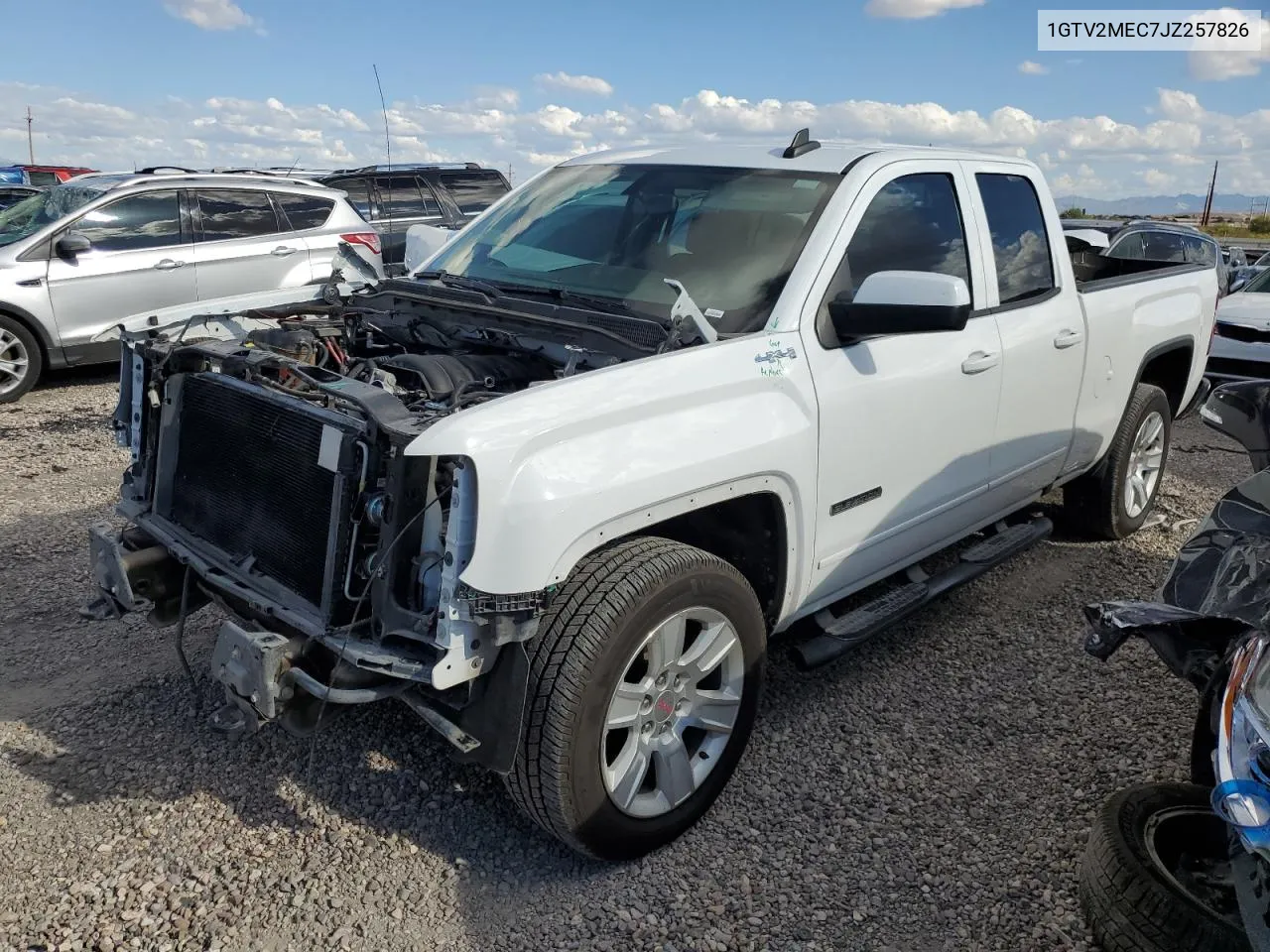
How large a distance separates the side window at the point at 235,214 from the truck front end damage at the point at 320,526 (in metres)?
5.94

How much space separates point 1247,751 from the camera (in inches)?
84.0

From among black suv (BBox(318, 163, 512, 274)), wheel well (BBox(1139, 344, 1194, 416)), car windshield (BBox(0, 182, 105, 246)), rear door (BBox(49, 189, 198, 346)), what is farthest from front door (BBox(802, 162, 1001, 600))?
black suv (BBox(318, 163, 512, 274))

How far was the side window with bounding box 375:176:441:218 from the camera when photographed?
458 inches

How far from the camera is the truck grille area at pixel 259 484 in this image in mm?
2773

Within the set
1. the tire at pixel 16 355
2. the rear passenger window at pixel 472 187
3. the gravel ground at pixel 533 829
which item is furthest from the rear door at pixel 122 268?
the gravel ground at pixel 533 829

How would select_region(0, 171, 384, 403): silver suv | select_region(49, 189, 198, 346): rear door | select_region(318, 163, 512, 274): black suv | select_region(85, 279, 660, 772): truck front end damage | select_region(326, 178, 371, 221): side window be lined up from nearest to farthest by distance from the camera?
select_region(85, 279, 660, 772): truck front end damage, select_region(0, 171, 384, 403): silver suv, select_region(49, 189, 198, 346): rear door, select_region(318, 163, 512, 274): black suv, select_region(326, 178, 371, 221): side window

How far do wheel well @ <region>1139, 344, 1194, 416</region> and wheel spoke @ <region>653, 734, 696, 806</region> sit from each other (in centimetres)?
385

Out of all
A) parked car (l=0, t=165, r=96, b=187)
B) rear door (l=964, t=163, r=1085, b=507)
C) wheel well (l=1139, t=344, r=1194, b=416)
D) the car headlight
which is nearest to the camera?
the car headlight

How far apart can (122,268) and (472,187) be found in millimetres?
4570

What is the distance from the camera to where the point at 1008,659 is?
13.9 ft

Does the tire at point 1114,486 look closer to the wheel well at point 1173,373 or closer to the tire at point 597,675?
the wheel well at point 1173,373

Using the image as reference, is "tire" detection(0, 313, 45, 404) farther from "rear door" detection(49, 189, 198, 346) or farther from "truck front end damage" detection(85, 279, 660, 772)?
"truck front end damage" detection(85, 279, 660, 772)

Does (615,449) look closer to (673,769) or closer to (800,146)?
(673,769)

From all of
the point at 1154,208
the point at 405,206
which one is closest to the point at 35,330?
the point at 405,206
